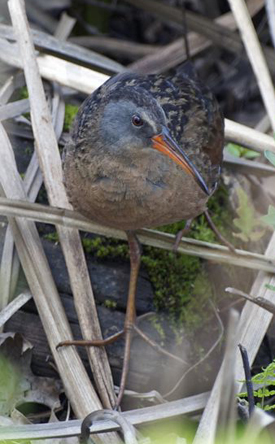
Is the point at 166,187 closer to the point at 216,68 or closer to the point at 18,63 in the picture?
the point at 18,63

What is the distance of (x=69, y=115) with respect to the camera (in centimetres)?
408

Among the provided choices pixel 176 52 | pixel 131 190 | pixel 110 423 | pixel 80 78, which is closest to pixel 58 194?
pixel 131 190

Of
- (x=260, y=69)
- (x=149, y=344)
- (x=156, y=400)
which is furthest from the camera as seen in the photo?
(x=260, y=69)

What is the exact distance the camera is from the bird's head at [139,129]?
298 cm

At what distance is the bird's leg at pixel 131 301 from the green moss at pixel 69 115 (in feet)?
2.75

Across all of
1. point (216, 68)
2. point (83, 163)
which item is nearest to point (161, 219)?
point (83, 163)

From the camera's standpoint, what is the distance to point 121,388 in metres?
3.20

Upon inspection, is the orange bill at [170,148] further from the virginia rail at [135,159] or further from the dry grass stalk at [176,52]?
the dry grass stalk at [176,52]

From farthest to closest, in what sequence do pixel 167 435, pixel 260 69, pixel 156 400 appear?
1. pixel 260 69
2. pixel 156 400
3. pixel 167 435

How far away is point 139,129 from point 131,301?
84 centimetres

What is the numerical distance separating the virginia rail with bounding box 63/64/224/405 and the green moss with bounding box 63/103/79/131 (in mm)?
505

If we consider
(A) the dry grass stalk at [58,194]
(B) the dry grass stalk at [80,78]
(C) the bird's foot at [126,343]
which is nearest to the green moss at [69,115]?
(B) the dry grass stalk at [80,78]

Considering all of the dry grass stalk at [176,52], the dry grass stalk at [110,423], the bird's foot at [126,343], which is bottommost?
the dry grass stalk at [110,423]

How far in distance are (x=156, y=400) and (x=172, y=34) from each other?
3.46 metres
